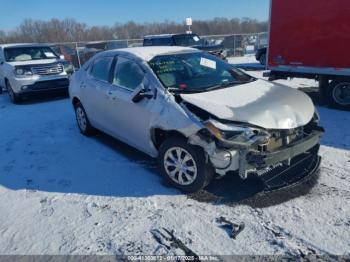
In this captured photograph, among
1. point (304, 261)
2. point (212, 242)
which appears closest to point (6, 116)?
point (212, 242)

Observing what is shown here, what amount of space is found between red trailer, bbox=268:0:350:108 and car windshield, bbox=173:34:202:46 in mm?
8460

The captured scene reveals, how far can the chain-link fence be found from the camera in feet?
59.9

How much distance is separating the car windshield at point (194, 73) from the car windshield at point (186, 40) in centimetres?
1156

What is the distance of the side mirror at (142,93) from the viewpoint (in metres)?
4.11

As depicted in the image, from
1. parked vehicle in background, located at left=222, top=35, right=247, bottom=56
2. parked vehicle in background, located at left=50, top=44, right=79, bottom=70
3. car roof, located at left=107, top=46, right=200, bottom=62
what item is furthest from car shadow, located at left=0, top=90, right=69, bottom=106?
parked vehicle in background, located at left=222, top=35, right=247, bottom=56

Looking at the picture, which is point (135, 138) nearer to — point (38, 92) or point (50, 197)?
point (50, 197)

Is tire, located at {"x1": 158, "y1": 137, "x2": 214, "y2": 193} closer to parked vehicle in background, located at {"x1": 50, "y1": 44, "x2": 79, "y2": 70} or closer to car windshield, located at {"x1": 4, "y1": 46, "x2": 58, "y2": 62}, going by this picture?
car windshield, located at {"x1": 4, "y1": 46, "x2": 58, "y2": 62}

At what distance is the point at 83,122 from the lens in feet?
20.4

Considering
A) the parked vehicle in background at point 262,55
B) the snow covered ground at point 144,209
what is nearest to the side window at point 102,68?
the snow covered ground at point 144,209

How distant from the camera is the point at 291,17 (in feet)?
25.6

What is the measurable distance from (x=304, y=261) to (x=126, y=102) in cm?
293

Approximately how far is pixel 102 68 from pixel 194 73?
1.73 metres

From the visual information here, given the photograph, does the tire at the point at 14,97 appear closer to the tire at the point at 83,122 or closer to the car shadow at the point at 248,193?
the tire at the point at 83,122

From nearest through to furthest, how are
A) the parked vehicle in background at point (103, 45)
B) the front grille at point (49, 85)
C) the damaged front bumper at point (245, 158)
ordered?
1. the damaged front bumper at point (245, 158)
2. the front grille at point (49, 85)
3. the parked vehicle in background at point (103, 45)
